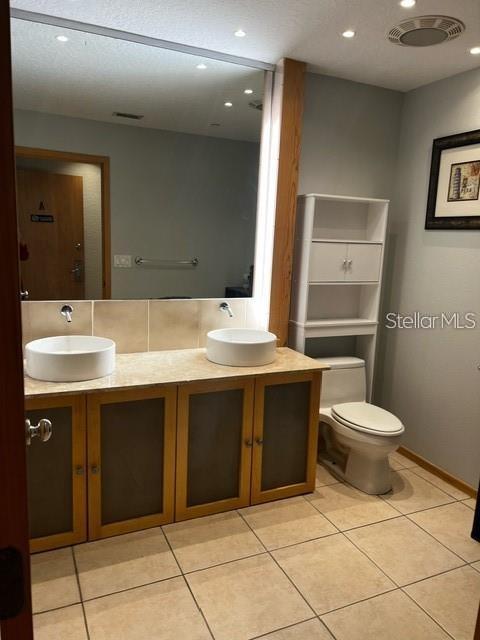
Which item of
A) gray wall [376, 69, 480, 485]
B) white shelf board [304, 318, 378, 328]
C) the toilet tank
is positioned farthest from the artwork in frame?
the toilet tank

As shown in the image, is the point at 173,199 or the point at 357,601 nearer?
the point at 357,601

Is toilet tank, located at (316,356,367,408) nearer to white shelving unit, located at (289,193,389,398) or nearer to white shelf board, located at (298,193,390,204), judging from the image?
white shelving unit, located at (289,193,389,398)

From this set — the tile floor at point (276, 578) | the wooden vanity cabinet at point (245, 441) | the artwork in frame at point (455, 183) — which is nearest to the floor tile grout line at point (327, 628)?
the tile floor at point (276, 578)

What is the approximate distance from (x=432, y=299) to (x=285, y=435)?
1.31 metres

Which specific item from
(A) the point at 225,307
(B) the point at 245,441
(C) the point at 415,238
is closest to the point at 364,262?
(C) the point at 415,238

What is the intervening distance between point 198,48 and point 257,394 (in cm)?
190

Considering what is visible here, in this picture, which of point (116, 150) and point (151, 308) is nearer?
point (116, 150)

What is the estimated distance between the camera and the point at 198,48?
2584 millimetres

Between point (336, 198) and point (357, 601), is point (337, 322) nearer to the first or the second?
point (336, 198)

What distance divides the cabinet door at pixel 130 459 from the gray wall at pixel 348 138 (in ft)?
5.54

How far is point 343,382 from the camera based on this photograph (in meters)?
3.11

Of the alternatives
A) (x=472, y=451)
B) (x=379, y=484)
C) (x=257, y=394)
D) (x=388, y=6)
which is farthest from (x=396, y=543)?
(x=388, y=6)

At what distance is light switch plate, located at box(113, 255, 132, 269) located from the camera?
2662mm

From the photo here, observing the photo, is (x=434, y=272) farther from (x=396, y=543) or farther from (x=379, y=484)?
(x=396, y=543)
